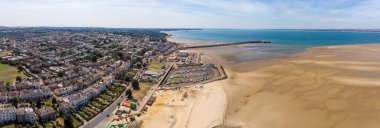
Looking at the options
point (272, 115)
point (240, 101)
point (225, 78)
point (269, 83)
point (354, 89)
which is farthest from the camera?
point (225, 78)

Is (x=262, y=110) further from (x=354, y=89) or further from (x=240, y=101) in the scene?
(x=354, y=89)

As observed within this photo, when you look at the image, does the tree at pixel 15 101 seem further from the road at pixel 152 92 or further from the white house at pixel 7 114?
the road at pixel 152 92

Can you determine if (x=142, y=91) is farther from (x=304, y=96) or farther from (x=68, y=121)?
(x=304, y=96)

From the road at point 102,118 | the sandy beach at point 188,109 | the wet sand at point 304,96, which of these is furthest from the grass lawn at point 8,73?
the wet sand at point 304,96

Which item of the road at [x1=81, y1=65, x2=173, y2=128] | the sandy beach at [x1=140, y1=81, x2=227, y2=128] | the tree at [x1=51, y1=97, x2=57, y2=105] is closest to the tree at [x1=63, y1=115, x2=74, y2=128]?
the road at [x1=81, y1=65, x2=173, y2=128]

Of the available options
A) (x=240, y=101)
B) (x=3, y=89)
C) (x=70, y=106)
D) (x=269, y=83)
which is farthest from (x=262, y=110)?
(x=3, y=89)
